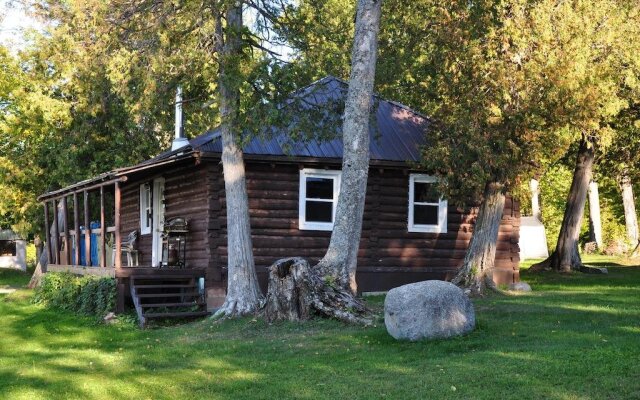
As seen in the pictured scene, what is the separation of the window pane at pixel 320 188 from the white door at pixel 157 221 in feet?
13.9

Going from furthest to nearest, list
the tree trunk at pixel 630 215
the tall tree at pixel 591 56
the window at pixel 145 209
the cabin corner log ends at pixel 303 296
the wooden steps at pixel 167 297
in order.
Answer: the tree trunk at pixel 630 215 < the window at pixel 145 209 < the tall tree at pixel 591 56 < the wooden steps at pixel 167 297 < the cabin corner log ends at pixel 303 296

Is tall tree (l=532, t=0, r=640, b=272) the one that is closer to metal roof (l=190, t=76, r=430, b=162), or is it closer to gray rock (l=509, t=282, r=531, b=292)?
metal roof (l=190, t=76, r=430, b=162)

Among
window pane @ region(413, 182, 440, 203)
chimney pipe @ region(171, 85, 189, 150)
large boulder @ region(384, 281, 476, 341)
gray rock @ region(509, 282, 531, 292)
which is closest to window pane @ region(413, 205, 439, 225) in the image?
window pane @ region(413, 182, 440, 203)

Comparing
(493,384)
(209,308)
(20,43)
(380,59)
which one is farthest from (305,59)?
(20,43)

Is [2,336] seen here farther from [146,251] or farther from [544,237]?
[544,237]

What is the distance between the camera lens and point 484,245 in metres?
20.1

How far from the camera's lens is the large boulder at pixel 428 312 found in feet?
40.9

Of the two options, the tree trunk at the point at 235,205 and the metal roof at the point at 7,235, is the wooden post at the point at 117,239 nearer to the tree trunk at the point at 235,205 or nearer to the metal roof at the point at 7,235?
the tree trunk at the point at 235,205

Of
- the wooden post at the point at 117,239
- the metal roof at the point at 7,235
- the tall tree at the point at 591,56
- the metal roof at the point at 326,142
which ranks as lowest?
the metal roof at the point at 7,235

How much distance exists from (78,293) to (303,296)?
7.84 meters

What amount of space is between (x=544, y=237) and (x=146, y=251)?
3412 cm

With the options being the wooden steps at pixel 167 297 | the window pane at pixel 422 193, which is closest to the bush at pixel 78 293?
the wooden steps at pixel 167 297

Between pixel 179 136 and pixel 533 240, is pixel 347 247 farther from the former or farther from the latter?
pixel 533 240

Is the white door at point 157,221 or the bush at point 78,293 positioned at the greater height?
the white door at point 157,221
